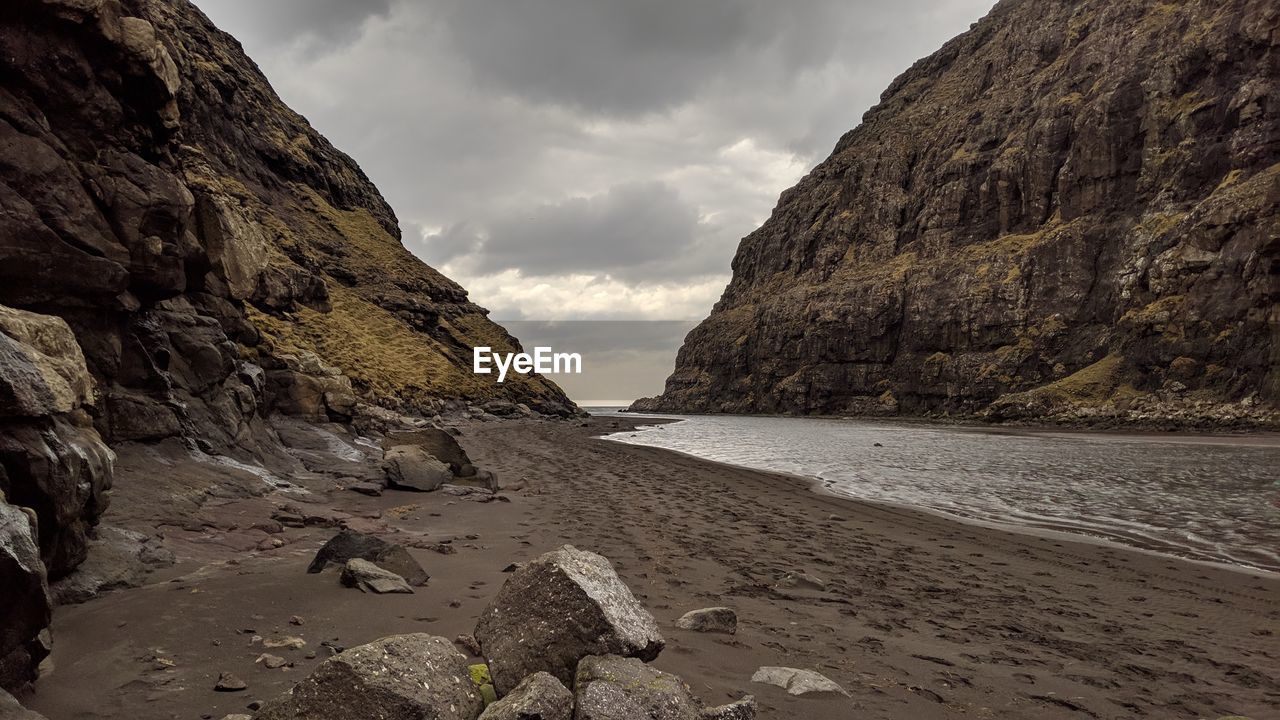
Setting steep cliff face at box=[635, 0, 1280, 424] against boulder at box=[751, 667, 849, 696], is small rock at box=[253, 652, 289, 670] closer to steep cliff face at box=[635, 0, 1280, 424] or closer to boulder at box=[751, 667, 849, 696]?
boulder at box=[751, 667, 849, 696]

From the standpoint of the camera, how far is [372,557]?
763 cm

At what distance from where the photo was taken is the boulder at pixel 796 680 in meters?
4.94

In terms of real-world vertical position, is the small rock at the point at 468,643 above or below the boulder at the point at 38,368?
below

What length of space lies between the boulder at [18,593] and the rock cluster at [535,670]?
1910 millimetres

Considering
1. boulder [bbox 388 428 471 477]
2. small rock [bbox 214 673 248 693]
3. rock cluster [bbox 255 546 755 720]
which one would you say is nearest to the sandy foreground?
small rock [bbox 214 673 248 693]

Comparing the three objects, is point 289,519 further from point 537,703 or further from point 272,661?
point 537,703

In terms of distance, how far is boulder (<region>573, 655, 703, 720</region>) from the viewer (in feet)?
11.3

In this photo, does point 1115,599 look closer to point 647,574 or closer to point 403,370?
point 647,574

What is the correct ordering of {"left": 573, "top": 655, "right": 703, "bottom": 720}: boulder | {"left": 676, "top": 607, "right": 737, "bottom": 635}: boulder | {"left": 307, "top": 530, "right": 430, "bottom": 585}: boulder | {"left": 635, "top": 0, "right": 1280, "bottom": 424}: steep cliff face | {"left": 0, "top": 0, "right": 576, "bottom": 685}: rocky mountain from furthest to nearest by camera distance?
{"left": 635, "top": 0, "right": 1280, "bottom": 424}: steep cliff face < {"left": 307, "top": 530, "right": 430, "bottom": 585}: boulder < {"left": 676, "top": 607, "right": 737, "bottom": 635}: boulder < {"left": 0, "top": 0, "right": 576, "bottom": 685}: rocky mountain < {"left": 573, "top": 655, "right": 703, "bottom": 720}: boulder

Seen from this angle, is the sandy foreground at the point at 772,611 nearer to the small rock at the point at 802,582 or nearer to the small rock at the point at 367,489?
the small rock at the point at 802,582

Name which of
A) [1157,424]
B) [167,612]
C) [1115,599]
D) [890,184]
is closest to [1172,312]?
[1157,424]

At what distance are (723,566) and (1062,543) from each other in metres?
7.30


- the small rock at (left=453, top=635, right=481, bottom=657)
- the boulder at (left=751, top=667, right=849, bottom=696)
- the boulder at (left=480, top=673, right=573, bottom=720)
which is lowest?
the boulder at (left=751, top=667, right=849, bottom=696)

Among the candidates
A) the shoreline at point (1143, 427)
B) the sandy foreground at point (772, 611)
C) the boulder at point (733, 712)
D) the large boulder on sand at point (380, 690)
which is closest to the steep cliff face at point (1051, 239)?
the shoreline at point (1143, 427)
